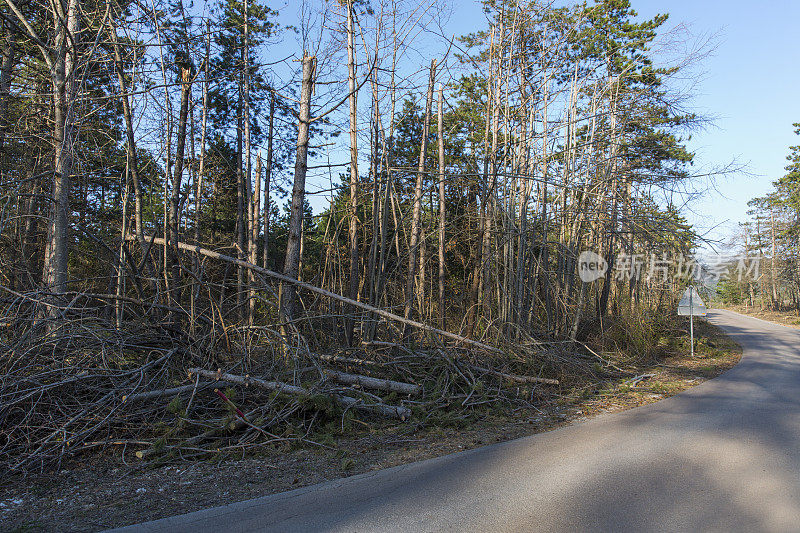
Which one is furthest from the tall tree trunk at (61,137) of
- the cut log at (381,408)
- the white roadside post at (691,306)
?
the white roadside post at (691,306)

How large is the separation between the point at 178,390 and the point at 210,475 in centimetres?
152

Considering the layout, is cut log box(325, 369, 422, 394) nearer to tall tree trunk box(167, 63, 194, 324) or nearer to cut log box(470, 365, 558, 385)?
cut log box(470, 365, 558, 385)

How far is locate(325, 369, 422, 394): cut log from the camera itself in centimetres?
729

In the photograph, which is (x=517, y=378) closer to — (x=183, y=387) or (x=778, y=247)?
(x=183, y=387)

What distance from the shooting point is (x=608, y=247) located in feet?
57.4

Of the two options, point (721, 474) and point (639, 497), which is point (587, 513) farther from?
point (721, 474)

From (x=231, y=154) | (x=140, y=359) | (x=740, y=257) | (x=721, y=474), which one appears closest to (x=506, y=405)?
(x=721, y=474)

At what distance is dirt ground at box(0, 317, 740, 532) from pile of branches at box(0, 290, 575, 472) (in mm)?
227

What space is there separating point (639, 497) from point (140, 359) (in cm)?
618

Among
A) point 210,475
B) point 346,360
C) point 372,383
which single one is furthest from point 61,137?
point 372,383

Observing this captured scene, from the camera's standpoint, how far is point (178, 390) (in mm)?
6023

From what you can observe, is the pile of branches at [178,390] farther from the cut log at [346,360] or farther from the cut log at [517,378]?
the cut log at [517,378]

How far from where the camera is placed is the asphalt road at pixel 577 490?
381 cm

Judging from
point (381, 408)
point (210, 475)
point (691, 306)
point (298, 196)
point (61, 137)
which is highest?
point (61, 137)
